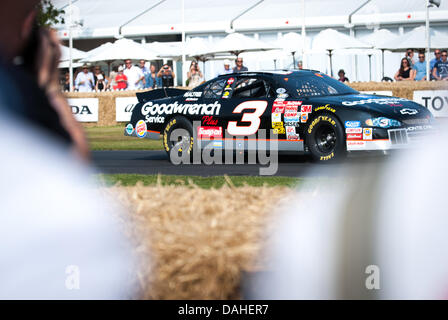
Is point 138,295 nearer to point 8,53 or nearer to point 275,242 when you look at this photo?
point 275,242

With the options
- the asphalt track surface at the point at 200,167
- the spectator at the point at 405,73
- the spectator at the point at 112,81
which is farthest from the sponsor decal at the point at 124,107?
the asphalt track surface at the point at 200,167

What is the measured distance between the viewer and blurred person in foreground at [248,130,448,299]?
1816 mm

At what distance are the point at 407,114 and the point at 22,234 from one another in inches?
358

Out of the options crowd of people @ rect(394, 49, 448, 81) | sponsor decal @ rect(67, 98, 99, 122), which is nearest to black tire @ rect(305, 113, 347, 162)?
crowd of people @ rect(394, 49, 448, 81)

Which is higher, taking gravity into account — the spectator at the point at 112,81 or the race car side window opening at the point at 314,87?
the spectator at the point at 112,81

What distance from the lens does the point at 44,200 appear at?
5.12ft

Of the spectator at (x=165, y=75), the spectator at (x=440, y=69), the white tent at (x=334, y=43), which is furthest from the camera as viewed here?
the white tent at (x=334, y=43)

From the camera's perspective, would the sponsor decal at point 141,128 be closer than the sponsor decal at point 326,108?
No

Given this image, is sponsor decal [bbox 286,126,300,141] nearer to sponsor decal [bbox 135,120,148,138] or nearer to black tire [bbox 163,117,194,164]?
black tire [bbox 163,117,194,164]

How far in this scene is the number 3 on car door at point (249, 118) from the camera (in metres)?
11.1

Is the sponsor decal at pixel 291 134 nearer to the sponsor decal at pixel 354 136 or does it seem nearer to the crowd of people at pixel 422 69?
the sponsor decal at pixel 354 136

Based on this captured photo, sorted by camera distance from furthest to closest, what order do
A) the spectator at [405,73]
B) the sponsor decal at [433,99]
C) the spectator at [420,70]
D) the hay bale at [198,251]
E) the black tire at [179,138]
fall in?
the spectator at [420,70]
the spectator at [405,73]
the sponsor decal at [433,99]
the black tire at [179,138]
the hay bale at [198,251]

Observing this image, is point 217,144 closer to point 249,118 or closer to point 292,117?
point 249,118

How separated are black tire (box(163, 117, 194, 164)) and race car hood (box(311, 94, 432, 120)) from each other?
2.23 meters
